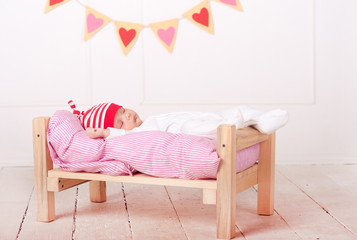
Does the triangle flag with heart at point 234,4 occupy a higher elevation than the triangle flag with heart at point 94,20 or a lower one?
higher

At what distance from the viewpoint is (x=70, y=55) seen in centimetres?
314

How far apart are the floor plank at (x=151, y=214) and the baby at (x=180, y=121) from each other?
338 mm

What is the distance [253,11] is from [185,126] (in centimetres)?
148

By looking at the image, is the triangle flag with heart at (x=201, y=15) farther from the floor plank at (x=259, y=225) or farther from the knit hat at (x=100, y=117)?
the floor plank at (x=259, y=225)

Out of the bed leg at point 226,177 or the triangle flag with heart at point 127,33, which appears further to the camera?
the triangle flag with heart at point 127,33

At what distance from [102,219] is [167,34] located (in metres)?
1.46

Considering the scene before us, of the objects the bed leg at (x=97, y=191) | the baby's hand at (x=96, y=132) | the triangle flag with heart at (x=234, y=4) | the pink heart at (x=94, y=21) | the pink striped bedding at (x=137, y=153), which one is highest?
the triangle flag with heart at (x=234, y=4)

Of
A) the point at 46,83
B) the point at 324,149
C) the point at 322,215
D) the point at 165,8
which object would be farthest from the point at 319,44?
the point at 46,83

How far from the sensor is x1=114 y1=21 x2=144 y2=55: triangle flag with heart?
3107 mm

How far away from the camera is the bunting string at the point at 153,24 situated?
10.1 ft

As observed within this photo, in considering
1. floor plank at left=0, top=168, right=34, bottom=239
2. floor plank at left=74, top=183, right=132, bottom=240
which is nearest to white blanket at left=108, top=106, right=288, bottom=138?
floor plank at left=74, top=183, right=132, bottom=240

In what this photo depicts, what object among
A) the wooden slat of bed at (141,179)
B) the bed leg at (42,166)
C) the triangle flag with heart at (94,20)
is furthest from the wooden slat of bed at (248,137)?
the triangle flag with heart at (94,20)

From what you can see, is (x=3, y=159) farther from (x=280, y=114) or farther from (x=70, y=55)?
(x=280, y=114)

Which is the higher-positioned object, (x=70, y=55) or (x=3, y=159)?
(x=70, y=55)
